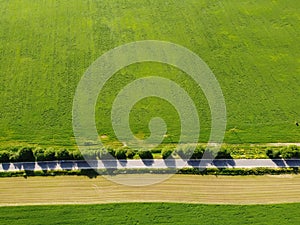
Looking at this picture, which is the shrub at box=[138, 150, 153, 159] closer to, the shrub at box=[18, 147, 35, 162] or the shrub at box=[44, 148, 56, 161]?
the shrub at box=[44, 148, 56, 161]

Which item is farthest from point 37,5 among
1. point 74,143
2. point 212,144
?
point 212,144

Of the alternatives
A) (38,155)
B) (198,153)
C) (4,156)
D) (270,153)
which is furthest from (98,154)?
(270,153)

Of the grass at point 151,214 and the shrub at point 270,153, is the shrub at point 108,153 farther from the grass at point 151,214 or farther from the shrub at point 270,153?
the shrub at point 270,153

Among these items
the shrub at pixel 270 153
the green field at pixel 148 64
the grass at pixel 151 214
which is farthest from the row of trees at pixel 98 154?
the grass at pixel 151 214

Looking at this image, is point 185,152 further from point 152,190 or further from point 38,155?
point 38,155

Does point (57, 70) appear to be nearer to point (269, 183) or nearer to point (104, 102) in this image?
point (104, 102)

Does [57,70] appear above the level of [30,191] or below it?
above
